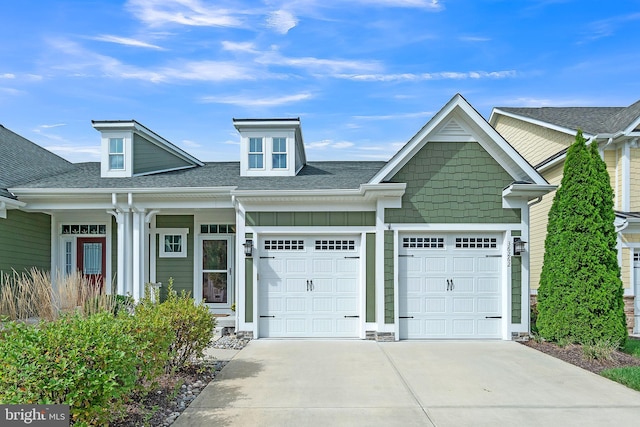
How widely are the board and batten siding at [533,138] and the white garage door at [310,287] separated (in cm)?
800

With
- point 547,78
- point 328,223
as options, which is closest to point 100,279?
point 328,223

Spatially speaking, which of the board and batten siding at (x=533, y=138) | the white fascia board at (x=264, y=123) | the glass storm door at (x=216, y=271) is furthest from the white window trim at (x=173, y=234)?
the board and batten siding at (x=533, y=138)

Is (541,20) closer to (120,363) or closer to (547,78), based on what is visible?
(547,78)

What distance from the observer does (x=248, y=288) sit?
33.9 ft

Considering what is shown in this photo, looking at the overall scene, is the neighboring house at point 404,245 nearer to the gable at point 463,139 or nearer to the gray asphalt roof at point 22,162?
the gable at point 463,139

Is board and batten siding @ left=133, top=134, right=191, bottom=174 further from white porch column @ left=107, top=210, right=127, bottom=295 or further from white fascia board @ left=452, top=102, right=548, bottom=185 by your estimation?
white fascia board @ left=452, top=102, right=548, bottom=185

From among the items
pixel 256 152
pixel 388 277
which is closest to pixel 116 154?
pixel 256 152

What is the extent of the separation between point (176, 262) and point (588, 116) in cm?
1319

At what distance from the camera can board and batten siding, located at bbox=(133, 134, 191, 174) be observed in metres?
13.3

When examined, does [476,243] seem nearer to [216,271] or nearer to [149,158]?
[216,271]

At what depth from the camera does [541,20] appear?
492 inches

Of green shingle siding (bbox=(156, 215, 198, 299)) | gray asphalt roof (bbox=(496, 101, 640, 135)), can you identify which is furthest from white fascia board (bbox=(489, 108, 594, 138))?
green shingle siding (bbox=(156, 215, 198, 299))

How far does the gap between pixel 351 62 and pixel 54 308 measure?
9886 millimetres

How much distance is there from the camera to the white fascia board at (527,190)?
379 inches
